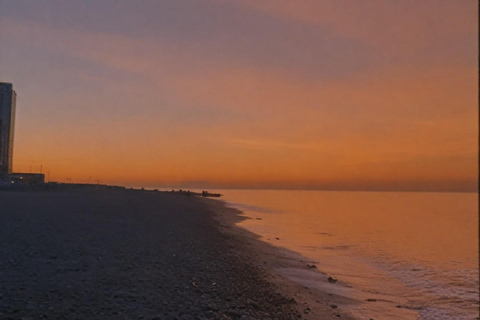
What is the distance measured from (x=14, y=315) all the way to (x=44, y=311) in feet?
2.19

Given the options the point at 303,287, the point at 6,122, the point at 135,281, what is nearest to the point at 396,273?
the point at 303,287

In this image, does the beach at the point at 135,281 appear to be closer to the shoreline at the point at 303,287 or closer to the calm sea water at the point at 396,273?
the shoreline at the point at 303,287

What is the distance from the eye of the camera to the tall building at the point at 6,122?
549 feet

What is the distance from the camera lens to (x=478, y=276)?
24.2 m

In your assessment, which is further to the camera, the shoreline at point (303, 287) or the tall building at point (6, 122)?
the tall building at point (6, 122)

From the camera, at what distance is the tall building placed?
167250 mm

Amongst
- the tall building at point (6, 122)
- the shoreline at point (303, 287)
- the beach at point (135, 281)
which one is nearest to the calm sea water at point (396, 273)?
the shoreline at point (303, 287)

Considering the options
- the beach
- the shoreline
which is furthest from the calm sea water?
the beach

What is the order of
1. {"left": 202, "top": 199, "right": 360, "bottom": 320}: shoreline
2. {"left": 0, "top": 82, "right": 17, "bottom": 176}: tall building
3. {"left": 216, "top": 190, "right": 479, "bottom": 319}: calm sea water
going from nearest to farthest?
{"left": 202, "top": 199, "right": 360, "bottom": 320}: shoreline → {"left": 216, "top": 190, "right": 479, "bottom": 319}: calm sea water → {"left": 0, "top": 82, "right": 17, "bottom": 176}: tall building

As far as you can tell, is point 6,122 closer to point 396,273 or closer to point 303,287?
point 396,273

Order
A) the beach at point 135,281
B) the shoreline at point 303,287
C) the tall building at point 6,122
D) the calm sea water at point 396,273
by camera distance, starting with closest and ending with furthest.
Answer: the beach at point 135,281
the shoreline at point 303,287
the calm sea water at point 396,273
the tall building at point 6,122

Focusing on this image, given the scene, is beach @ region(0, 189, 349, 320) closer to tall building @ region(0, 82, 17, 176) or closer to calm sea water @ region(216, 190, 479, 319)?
calm sea water @ region(216, 190, 479, 319)

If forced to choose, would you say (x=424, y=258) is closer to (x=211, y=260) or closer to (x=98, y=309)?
(x=211, y=260)

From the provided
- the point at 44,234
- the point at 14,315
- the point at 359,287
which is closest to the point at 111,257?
the point at 44,234
